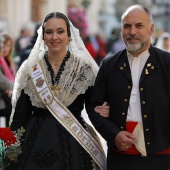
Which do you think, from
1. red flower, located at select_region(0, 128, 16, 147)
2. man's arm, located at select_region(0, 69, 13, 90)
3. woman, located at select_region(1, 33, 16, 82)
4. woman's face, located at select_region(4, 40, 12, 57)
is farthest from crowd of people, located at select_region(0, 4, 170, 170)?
woman's face, located at select_region(4, 40, 12, 57)

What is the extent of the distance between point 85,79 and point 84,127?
0.37m

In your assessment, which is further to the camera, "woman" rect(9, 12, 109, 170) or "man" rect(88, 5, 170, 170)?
"woman" rect(9, 12, 109, 170)

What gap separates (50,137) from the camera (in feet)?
16.9

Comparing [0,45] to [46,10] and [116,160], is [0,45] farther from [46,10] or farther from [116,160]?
[46,10]

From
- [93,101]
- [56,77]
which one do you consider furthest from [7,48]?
[93,101]

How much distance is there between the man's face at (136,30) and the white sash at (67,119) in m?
0.82

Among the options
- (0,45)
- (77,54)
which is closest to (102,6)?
(0,45)

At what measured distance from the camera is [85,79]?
17.4 ft

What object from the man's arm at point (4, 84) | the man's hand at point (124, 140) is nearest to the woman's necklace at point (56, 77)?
the man's hand at point (124, 140)

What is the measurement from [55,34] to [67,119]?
25.7 inches

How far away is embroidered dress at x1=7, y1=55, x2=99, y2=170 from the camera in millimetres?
5094

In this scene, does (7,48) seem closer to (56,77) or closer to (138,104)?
(56,77)

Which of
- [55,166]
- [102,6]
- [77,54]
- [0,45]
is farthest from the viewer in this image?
[102,6]

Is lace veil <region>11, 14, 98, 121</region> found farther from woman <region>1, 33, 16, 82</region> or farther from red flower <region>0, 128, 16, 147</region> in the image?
woman <region>1, 33, 16, 82</region>
